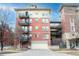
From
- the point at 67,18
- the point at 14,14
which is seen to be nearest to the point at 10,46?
the point at 14,14

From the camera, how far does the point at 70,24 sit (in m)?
5.66

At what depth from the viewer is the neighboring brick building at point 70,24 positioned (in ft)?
18.5

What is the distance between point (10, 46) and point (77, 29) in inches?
44.7

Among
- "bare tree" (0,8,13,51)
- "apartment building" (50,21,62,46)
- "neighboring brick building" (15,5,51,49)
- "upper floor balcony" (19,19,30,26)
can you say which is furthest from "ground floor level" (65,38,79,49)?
"bare tree" (0,8,13,51)

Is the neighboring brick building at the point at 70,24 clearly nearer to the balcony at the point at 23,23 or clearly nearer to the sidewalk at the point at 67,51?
the sidewalk at the point at 67,51

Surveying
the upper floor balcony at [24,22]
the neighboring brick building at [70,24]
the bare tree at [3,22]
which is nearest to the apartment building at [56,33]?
the neighboring brick building at [70,24]

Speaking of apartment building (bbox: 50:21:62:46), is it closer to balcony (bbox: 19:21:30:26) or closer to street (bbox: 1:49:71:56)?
street (bbox: 1:49:71:56)

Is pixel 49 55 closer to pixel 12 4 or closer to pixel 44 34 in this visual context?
pixel 44 34

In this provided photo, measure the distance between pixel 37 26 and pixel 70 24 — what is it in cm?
54

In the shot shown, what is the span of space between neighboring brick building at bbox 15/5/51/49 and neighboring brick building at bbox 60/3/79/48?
0.26m

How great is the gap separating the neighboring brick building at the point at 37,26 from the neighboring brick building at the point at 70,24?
0.86 ft

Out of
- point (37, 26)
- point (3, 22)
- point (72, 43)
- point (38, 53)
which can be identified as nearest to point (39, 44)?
point (38, 53)

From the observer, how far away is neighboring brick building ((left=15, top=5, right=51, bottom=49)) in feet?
18.5

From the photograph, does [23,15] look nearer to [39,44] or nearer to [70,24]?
[39,44]
